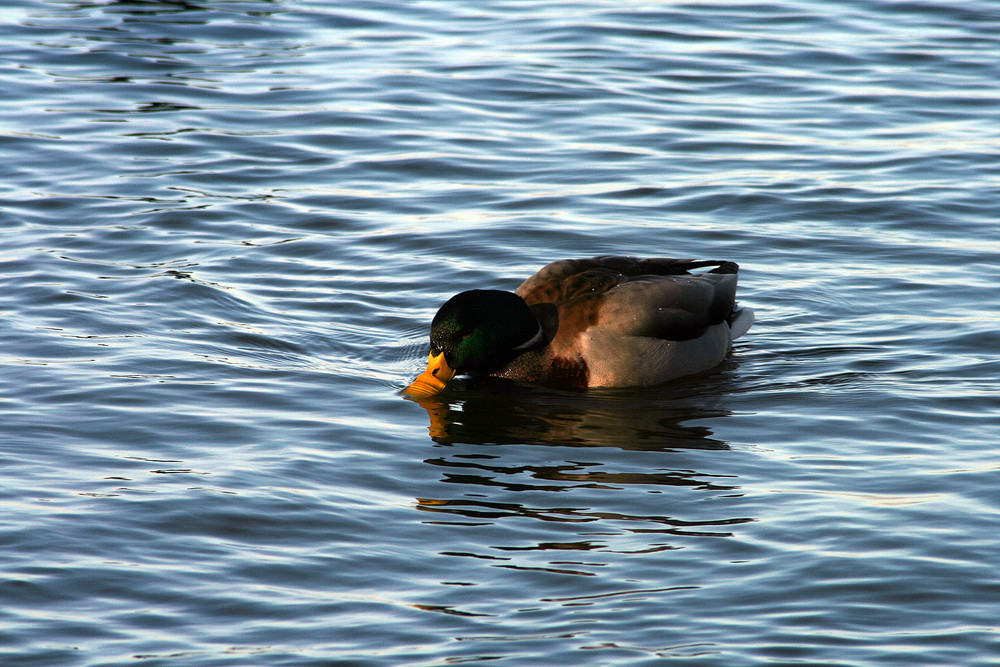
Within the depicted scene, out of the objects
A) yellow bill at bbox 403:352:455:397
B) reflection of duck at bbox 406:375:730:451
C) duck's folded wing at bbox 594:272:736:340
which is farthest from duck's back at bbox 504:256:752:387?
yellow bill at bbox 403:352:455:397

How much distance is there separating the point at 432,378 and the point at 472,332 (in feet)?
1.09

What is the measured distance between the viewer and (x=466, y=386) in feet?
24.6

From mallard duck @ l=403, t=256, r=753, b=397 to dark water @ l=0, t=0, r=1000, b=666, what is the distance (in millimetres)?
204

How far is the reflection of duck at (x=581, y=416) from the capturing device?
21.4 ft

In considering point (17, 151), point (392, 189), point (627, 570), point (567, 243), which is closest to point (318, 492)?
point (627, 570)

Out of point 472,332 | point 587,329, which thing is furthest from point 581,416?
point 472,332

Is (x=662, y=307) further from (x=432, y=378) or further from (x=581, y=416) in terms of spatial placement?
(x=432, y=378)

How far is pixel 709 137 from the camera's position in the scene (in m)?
12.0

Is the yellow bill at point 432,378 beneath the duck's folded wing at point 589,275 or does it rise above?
beneath

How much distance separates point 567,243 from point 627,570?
4.73 meters

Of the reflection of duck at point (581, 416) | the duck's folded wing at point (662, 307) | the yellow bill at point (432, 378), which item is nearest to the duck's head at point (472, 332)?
the yellow bill at point (432, 378)

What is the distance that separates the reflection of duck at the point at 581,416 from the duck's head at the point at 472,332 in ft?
0.49

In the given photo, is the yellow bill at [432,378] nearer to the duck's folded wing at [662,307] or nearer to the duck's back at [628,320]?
the duck's back at [628,320]

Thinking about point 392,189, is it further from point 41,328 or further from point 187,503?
point 187,503
